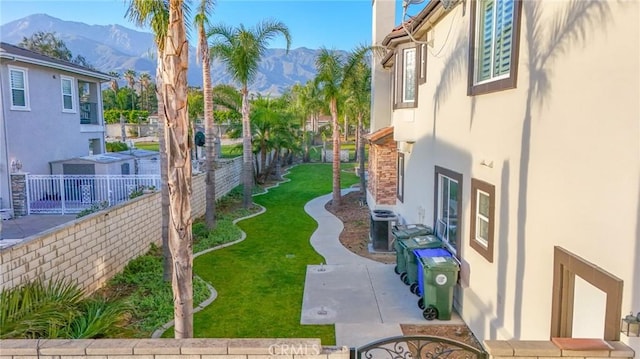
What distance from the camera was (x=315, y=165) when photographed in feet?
135

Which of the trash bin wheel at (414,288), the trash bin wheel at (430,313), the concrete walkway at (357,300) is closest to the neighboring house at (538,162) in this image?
the trash bin wheel at (430,313)

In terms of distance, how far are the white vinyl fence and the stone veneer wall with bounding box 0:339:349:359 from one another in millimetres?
12220

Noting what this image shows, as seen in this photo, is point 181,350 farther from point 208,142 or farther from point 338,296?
point 208,142

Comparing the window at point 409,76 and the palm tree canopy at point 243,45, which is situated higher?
the palm tree canopy at point 243,45

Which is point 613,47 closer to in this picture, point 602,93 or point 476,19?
point 602,93

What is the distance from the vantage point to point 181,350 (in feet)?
13.4

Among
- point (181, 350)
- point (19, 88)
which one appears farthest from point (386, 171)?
point (19, 88)

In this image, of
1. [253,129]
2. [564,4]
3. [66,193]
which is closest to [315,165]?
[253,129]

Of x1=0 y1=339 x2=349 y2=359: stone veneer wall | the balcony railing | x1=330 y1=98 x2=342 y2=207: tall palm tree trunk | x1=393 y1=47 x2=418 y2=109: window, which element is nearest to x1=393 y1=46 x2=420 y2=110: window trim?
x1=393 y1=47 x2=418 y2=109: window

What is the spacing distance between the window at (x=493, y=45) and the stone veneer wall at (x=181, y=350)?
4.86 m

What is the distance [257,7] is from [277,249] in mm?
11226

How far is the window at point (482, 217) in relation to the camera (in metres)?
7.16

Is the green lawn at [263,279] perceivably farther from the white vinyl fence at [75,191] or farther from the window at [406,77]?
the window at [406,77]

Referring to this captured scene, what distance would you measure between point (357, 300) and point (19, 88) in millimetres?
17090
